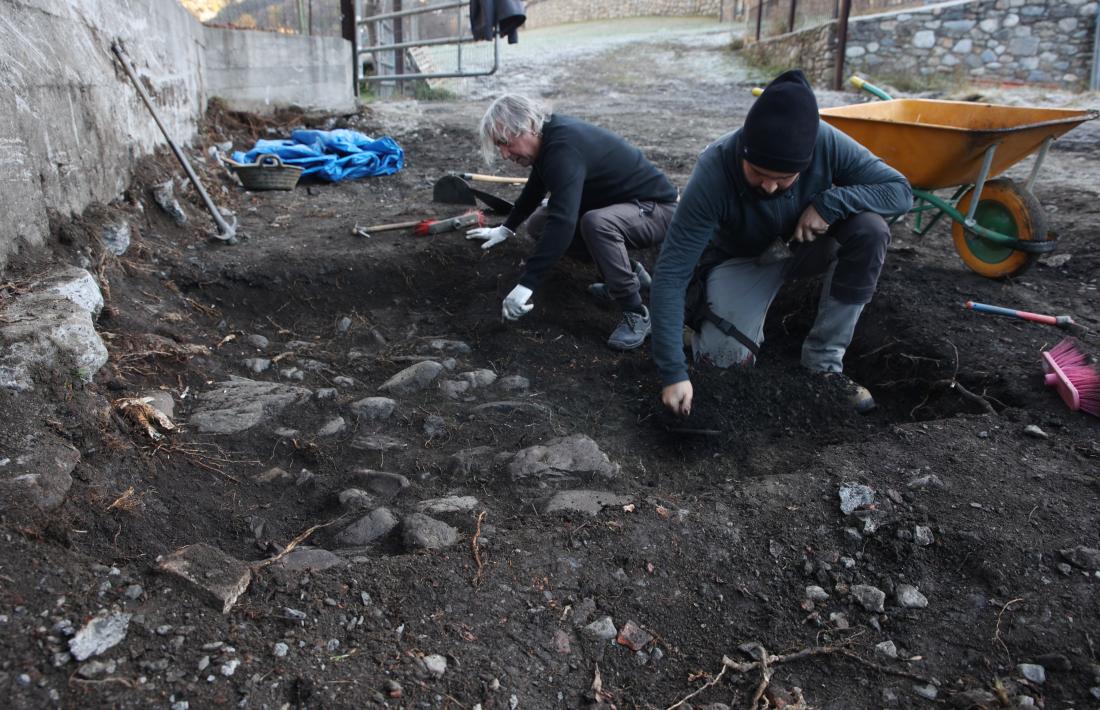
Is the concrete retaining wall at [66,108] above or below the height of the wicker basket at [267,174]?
above

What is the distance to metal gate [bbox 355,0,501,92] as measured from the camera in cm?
824

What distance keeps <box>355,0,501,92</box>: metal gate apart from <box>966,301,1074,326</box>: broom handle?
234 inches

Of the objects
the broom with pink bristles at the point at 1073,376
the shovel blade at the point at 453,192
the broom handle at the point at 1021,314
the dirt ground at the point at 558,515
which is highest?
the shovel blade at the point at 453,192

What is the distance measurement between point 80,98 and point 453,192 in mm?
2185

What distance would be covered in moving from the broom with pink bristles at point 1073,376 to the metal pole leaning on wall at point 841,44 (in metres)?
8.28

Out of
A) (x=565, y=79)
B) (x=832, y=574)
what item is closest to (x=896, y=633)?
(x=832, y=574)

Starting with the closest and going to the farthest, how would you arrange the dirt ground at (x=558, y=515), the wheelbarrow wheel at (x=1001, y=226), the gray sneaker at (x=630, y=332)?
the dirt ground at (x=558, y=515), the gray sneaker at (x=630, y=332), the wheelbarrow wheel at (x=1001, y=226)

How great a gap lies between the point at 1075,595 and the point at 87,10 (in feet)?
14.7

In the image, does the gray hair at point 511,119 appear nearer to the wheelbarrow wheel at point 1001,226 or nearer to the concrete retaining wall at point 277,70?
the wheelbarrow wheel at point 1001,226

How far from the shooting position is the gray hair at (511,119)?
3227 millimetres

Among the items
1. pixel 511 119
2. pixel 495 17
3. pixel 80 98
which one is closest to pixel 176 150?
pixel 80 98

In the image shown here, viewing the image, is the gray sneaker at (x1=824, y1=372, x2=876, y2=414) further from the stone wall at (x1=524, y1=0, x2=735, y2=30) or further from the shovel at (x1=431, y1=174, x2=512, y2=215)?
the stone wall at (x1=524, y1=0, x2=735, y2=30)

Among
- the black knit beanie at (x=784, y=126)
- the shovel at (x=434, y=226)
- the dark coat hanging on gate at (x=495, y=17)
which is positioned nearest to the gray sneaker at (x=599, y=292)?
the shovel at (x=434, y=226)

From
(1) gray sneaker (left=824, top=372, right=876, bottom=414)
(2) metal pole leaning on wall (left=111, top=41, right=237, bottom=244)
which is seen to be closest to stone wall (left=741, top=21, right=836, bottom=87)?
(1) gray sneaker (left=824, top=372, right=876, bottom=414)
